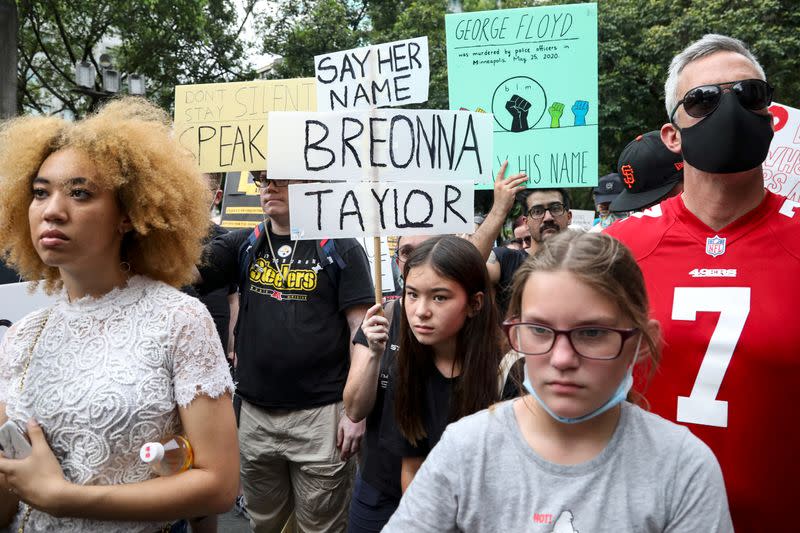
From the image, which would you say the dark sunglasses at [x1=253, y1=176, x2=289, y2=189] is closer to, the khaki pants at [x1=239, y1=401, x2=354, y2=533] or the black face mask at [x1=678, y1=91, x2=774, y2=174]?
the khaki pants at [x1=239, y1=401, x2=354, y2=533]

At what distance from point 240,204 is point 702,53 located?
5.66 meters

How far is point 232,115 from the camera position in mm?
4465

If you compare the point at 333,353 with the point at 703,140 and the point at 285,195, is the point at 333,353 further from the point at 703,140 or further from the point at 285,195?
the point at 703,140

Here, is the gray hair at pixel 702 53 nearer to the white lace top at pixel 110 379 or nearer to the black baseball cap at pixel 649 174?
the black baseball cap at pixel 649 174

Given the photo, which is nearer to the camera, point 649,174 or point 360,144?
point 360,144

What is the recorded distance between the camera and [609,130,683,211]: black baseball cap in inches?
141

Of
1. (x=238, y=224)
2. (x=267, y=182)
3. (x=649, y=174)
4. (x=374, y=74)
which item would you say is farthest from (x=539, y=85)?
(x=238, y=224)

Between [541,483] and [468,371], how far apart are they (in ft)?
4.05

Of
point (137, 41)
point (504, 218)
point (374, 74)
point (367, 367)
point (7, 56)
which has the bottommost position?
point (367, 367)

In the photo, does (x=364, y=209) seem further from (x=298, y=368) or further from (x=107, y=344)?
(x=107, y=344)

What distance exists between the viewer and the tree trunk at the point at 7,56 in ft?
35.9

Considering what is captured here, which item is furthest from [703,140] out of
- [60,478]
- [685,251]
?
[60,478]

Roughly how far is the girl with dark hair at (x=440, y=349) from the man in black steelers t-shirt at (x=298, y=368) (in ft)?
2.90

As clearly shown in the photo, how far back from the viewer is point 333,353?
3.69 m
